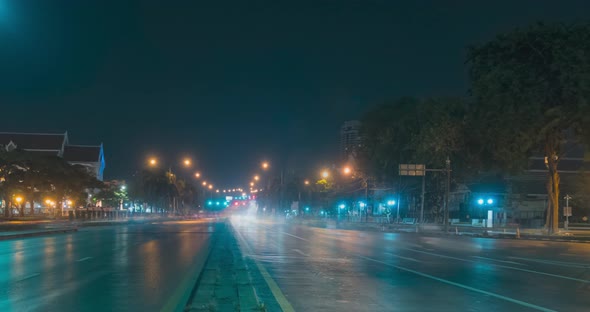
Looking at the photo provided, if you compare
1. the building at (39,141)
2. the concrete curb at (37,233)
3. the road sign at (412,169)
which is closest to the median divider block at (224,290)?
the concrete curb at (37,233)

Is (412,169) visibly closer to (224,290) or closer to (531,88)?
(531,88)

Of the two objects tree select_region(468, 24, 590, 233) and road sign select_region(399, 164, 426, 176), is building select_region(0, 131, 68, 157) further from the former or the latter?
tree select_region(468, 24, 590, 233)

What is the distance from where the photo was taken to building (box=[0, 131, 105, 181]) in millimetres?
129250

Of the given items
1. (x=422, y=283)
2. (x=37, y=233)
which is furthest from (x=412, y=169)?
(x=422, y=283)

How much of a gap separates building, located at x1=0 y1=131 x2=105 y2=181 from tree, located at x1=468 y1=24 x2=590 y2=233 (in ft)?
301

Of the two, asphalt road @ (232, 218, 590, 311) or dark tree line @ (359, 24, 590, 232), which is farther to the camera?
dark tree line @ (359, 24, 590, 232)

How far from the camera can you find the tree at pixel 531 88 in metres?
44.3

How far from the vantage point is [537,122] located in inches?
1869

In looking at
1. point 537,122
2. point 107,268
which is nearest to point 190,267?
point 107,268

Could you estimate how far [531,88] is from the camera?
151 ft

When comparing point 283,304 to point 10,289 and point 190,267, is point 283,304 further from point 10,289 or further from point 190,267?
point 190,267

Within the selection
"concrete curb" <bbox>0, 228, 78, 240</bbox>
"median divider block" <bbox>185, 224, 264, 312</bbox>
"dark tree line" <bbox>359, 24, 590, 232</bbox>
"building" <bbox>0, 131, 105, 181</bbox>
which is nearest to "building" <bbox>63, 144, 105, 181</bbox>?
"building" <bbox>0, 131, 105, 181</bbox>

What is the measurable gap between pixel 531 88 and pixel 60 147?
111192 millimetres

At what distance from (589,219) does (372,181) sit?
31722mm
